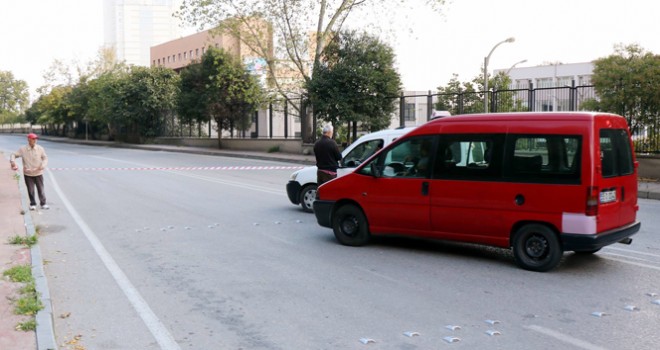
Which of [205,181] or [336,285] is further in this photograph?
[205,181]

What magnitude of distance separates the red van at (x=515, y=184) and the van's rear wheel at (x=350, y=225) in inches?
5.8

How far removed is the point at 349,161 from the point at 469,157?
419 centimetres

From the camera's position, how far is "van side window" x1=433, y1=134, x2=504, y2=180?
7.93 metres

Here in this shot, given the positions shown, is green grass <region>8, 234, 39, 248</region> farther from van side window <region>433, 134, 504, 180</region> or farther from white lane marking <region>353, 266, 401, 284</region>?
van side window <region>433, 134, 504, 180</region>

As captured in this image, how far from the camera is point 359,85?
30391 millimetres

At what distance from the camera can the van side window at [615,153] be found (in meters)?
7.48

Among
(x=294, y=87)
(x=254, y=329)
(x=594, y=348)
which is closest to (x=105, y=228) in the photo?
(x=254, y=329)

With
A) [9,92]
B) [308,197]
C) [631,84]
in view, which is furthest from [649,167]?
[9,92]

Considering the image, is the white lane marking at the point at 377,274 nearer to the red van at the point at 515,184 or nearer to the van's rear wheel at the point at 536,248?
the red van at the point at 515,184

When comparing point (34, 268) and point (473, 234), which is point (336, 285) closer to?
point (473, 234)

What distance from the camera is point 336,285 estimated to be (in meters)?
7.14

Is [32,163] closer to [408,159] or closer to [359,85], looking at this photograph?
[408,159]

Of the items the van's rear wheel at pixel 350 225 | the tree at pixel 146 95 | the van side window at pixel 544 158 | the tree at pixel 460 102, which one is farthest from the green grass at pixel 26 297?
the tree at pixel 146 95

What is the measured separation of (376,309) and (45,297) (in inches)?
130
